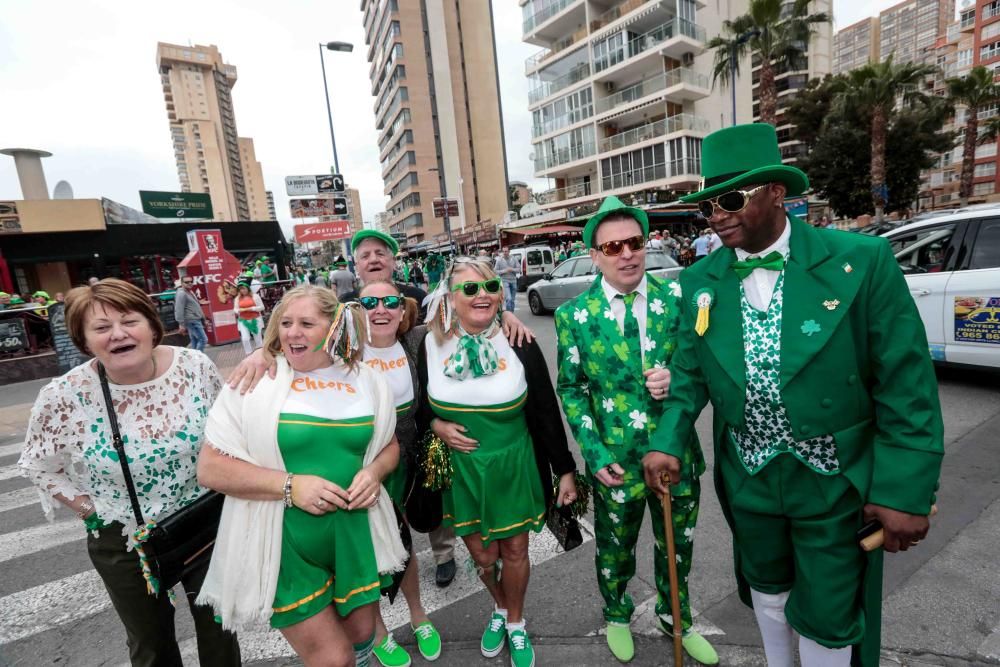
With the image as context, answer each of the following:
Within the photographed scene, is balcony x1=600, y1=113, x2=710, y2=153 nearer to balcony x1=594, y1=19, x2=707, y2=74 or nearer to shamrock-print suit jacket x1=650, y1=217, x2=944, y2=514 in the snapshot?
balcony x1=594, y1=19, x2=707, y2=74

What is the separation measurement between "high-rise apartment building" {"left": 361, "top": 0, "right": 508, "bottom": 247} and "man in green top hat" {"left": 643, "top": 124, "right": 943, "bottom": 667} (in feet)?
208

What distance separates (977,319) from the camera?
5.07m

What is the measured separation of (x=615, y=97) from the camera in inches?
1409

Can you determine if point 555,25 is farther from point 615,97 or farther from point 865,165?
Answer: point 865,165

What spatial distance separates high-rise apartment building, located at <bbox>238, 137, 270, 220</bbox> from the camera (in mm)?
134625

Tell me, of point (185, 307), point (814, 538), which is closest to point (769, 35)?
point (185, 307)

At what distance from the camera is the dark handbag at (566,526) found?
2472mm

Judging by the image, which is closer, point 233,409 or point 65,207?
point 233,409

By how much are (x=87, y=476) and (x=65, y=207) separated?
29081 millimetres

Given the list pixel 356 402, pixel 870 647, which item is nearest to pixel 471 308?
pixel 356 402

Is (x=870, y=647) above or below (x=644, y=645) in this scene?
above

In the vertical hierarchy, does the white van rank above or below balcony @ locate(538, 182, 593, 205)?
below

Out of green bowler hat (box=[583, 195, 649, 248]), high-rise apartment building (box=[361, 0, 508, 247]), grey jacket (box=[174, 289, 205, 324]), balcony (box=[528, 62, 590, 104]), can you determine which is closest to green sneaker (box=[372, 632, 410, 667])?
green bowler hat (box=[583, 195, 649, 248])

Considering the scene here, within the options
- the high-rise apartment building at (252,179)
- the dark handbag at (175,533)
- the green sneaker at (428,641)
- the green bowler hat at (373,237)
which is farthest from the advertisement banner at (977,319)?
the high-rise apartment building at (252,179)
